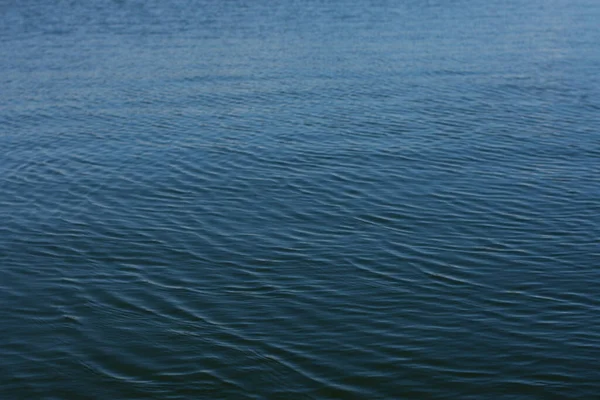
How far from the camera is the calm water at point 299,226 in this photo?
14117mm

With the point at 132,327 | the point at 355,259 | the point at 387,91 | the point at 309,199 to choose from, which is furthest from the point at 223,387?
the point at 387,91

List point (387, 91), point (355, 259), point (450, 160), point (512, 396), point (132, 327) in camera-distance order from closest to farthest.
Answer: point (512, 396) < point (132, 327) < point (355, 259) < point (450, 160) < point (387, 91)

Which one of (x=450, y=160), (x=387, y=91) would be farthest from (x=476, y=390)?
(x=387, y=91)

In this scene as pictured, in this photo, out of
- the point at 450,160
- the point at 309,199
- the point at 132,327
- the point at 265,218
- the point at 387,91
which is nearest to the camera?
the point at 132,327

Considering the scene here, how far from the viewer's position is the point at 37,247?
19.1 metres

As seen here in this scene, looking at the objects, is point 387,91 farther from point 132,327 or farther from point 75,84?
point 132,327

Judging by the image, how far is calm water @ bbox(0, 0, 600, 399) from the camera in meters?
14.1

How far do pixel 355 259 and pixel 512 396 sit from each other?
555 cm

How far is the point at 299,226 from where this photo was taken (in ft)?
66.2

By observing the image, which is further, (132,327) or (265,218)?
(265,218)

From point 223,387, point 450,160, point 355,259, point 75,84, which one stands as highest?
point 75,84

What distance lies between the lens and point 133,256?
18516 millimetres

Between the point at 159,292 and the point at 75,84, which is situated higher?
the point at 75,84

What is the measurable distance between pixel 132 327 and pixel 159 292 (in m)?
1.49
